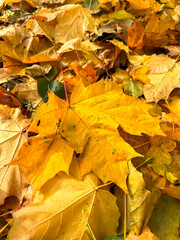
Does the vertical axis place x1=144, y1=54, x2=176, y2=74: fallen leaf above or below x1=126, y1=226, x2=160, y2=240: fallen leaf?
above

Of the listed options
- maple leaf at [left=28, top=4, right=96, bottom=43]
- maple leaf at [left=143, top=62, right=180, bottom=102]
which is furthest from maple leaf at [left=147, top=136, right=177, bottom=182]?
maple leaf at [left=28, top=4, right=96, bottom=43]

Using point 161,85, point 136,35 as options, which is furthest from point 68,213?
point 136,35

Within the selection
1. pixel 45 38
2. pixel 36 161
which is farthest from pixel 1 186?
pixel 45 38

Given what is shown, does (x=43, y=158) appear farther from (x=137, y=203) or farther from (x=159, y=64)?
(x=159, y=64)

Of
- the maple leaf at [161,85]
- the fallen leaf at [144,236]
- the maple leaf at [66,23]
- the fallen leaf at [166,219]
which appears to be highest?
the maple leaf at [66,23]

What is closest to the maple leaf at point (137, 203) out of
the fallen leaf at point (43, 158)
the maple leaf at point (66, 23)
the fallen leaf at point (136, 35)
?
the fallen leaf at point (43, 158)

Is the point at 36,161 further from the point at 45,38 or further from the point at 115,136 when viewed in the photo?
the point at 45,38

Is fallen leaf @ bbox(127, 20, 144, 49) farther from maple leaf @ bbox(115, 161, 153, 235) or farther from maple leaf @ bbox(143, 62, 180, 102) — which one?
maple leaf @ bbox(115, 161, 153, 235)

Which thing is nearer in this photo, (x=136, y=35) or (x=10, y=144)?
(x=10, y=144)

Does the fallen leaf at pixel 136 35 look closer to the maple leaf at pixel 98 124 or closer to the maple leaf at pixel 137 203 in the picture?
the maple leaf at pixel 98 124
